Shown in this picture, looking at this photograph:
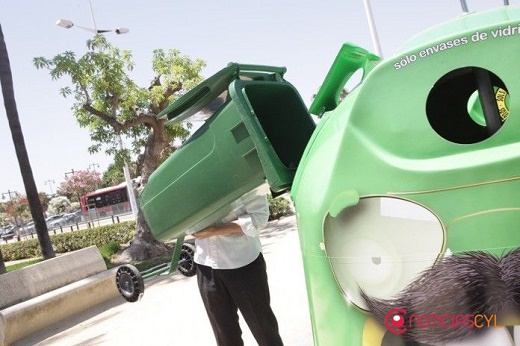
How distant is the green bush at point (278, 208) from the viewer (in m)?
14.0

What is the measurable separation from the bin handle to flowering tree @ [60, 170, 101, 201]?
187ft

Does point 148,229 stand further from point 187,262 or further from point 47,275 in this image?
point 187,262

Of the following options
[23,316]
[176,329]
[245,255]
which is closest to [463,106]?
[245,255]

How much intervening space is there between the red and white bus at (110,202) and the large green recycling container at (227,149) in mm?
41709

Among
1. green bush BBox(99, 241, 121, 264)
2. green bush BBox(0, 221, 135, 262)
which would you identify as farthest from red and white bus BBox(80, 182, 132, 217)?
green bush BBox(99, 241, 121, 264)

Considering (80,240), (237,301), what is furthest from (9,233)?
(237,301)

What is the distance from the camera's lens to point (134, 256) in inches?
441

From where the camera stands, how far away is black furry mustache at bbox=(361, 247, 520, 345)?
126 centimetres

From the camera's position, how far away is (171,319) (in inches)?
223

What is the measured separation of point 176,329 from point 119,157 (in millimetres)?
7619

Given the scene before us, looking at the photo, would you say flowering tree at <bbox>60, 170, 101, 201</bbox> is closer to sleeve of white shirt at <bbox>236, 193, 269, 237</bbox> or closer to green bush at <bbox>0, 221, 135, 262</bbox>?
green bush at <bbox>0, 221, 135, 262</bbox>

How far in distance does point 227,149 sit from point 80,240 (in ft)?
58.0

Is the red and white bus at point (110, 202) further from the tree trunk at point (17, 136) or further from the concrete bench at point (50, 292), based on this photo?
the concrete bench at point (50, 292)

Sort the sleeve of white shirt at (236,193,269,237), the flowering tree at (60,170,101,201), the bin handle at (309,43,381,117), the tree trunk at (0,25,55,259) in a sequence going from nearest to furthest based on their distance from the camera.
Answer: the bin handle at (309,43,381,117), the sleeve of white shirt at (236,193,269,237), the tree trunk at (0,25,55,259), the flowering tree at (60,170,101,201)
